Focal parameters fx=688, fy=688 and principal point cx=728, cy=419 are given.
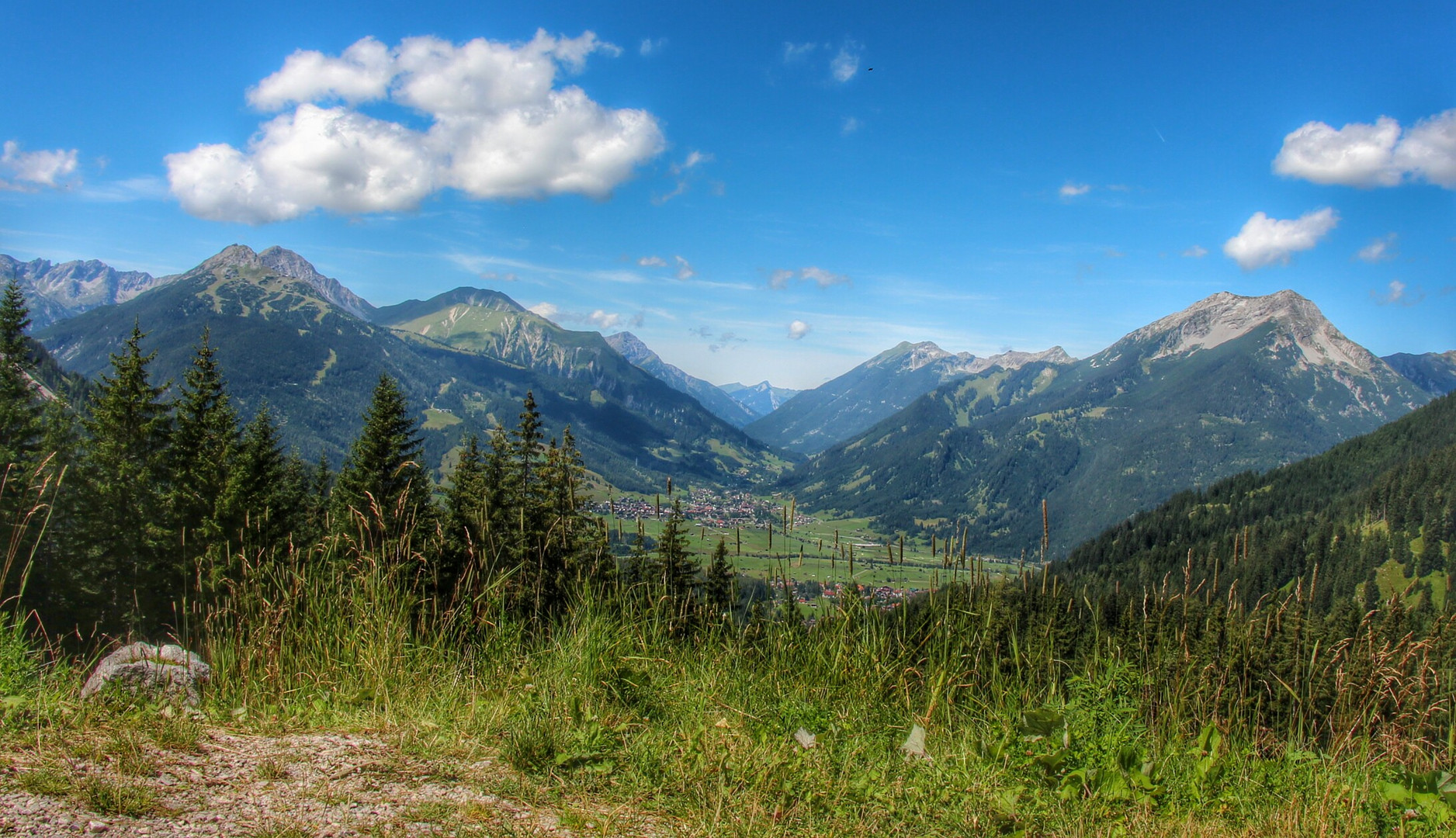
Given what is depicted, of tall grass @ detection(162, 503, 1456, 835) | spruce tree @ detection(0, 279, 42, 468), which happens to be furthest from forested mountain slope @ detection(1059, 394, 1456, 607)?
spruce tree @ detection(0, 279, 42, 468)

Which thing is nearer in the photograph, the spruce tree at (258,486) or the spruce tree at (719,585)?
the spruce tree at (719,585)

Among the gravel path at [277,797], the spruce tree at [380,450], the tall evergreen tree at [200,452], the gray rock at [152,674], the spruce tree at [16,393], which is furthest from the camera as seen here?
the spruce tree at [380,450]

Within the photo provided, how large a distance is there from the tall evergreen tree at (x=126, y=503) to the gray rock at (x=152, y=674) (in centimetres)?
2149

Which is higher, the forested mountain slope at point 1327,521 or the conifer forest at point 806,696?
the conifer forest at point 806,696

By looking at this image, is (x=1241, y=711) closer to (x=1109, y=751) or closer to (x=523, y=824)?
(x=1109, y=751)

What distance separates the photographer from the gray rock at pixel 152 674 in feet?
14.9

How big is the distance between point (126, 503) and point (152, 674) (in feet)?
79.7

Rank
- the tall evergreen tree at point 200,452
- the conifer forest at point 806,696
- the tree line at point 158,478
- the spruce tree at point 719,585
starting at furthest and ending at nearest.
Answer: the tall evergreen tree at point 200,452 → the tree line at point 158,478 → the spruce tree at point 719,585 → the conifer forest at point 806,696

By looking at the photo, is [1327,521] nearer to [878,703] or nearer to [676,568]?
[676,568]

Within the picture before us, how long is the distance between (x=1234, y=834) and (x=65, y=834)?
5466mm

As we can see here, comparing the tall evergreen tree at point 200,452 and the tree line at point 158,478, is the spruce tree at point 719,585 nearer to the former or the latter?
the tree line at point 158,478

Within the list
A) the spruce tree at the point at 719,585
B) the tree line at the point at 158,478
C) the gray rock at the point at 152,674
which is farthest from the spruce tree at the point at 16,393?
the gray rock at the point at 152,674

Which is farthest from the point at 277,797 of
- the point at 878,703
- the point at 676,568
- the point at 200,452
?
the point at 200,452

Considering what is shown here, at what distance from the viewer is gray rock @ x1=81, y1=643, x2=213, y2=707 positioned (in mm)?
4539
